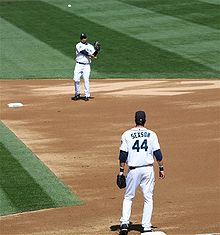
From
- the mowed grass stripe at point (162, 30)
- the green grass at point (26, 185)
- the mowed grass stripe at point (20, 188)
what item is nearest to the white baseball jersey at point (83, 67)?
the green grass at point (26, 185)

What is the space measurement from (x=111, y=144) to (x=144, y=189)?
6768 millimetres

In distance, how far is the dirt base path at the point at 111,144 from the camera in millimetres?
15398

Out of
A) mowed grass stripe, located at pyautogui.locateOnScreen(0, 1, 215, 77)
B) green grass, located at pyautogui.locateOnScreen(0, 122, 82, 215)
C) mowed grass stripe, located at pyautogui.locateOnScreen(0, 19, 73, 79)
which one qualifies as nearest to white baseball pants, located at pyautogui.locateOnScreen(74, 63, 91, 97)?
mowed grass stripe, located at pyautogui.locateOnScreen(0, 1, 215, 77)

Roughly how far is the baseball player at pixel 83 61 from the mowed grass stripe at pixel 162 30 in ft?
20.3

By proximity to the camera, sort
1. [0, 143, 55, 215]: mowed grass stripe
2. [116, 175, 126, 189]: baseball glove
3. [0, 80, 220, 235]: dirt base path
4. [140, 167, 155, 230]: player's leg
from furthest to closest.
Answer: [0, 143, 55, 215]: mowed grass stripe < [0, 80, 220, 235]: dirt base path < [116, 175, 126, 189]: baseball glove < [140, 167, 155, 230]: player's leg

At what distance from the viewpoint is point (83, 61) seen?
26938 mm

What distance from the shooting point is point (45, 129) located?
23125mm

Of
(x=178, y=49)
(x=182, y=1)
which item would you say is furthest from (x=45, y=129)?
(x=182, y=1)

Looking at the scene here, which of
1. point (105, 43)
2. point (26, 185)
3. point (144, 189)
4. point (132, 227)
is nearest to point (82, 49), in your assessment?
point (26, 185)

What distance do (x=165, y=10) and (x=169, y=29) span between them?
5212mm

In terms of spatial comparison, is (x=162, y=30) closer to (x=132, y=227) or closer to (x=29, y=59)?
(x=29, y=59)

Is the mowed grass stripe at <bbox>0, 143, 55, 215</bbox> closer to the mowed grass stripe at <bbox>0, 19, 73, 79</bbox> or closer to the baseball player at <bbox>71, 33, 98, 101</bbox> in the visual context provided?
the baseball player at <bbox>71, 33, 98, 101</bbox>

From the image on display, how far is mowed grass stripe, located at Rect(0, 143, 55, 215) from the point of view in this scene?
1652 centimetres

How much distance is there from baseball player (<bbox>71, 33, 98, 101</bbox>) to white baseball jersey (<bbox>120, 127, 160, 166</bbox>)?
40.1ft
